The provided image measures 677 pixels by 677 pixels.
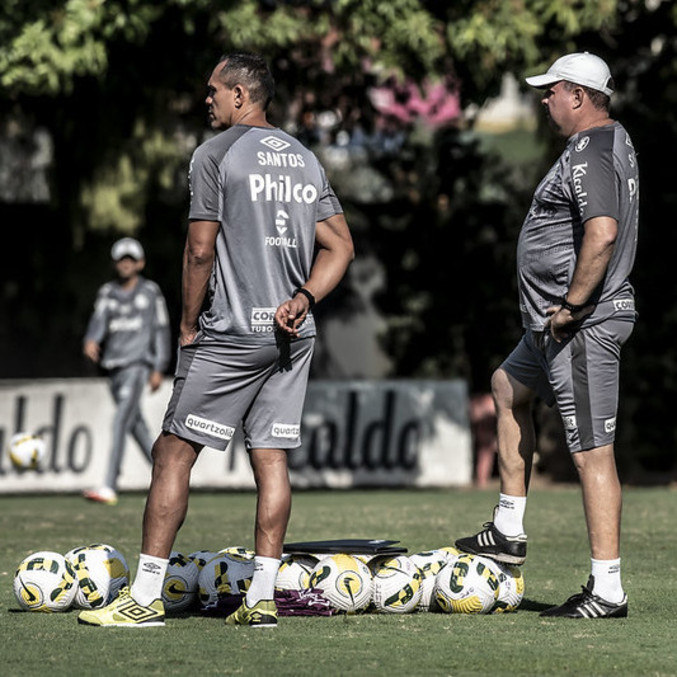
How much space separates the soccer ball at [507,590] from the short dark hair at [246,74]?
90.9 inches

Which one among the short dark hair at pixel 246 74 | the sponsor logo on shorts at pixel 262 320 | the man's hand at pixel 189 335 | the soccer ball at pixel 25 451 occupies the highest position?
the short dark hair at pixel 246 74

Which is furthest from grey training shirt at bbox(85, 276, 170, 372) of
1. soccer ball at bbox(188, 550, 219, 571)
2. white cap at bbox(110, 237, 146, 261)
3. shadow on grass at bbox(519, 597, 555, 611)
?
shadow on grass at bbox(519, 597, 555, 611)

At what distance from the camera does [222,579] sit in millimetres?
7320

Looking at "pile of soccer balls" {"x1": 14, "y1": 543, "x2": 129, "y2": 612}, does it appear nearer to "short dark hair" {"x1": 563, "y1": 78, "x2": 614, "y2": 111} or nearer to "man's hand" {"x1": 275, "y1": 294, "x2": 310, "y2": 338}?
"man's hand" {"x1": 275, "y1": 294, "x2": 310, "y2": 338}

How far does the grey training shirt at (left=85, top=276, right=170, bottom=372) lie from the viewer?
49.1 feet

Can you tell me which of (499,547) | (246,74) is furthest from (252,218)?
(499,547)

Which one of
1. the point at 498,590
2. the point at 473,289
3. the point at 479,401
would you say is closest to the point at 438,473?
the point at 479,401

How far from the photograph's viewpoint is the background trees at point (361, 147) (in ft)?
50.4

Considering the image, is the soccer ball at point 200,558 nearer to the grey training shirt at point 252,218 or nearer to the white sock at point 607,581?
the grey training shirt at point 252,218

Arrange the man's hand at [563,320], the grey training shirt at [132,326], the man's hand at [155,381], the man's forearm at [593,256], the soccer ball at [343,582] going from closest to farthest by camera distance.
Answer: the man's forearm at [593,256]
the man's hand at [563,320]
the soccer ball at [343,582]
the grey training shirt at [132,326]
the man's hand at [155,381]

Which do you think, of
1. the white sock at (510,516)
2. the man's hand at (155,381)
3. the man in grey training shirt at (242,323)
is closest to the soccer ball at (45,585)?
the man in grey training shirt at (242,323)

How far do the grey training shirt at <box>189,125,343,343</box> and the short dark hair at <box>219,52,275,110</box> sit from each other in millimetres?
166

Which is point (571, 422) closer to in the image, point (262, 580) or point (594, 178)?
point (594, 178)

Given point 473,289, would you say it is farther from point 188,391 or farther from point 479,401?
point 188,391
